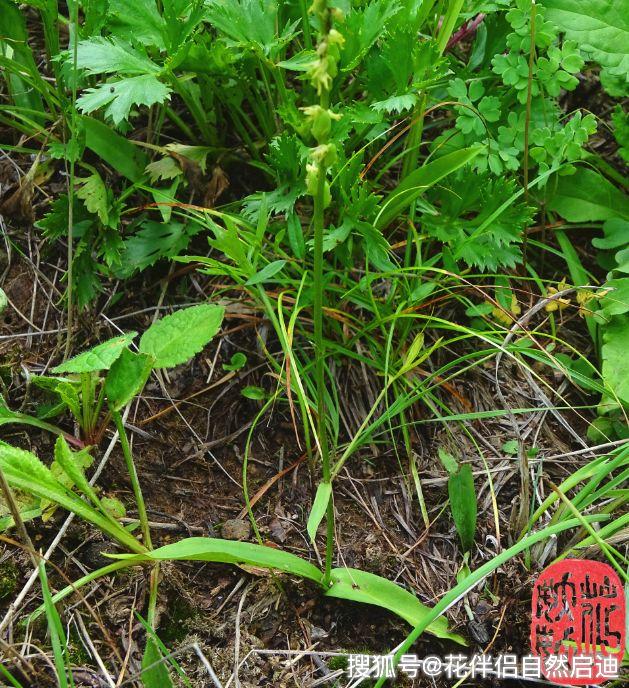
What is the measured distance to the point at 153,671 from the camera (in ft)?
4.60

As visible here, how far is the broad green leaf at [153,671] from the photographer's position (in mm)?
1395

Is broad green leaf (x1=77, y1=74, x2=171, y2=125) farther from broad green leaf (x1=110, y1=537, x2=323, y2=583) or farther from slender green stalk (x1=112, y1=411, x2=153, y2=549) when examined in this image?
broad green leaf (x1=110, y1=537, x2=323, y2=583)

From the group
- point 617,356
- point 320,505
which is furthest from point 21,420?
point 617,356

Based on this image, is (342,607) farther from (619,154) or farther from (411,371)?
(619,154)

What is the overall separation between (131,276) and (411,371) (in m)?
0.86

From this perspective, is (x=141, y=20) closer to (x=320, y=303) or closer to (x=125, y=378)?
(x=125, y=378)

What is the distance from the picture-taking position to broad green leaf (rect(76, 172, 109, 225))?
6.36 ft

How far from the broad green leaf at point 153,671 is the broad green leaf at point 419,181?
112 cm

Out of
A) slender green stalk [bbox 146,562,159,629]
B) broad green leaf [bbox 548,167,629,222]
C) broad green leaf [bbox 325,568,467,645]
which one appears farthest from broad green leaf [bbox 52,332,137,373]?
broad green leaf [bbox 548,167,629,222]

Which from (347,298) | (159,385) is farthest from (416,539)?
(159,385)

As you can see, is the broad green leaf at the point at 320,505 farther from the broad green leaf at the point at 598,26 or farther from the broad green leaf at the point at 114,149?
the broad green leaf at the point at 598,26

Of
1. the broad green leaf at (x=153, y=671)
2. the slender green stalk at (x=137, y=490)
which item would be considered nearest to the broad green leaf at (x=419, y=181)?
the slender green stalk at (x=137, y=490)

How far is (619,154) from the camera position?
2.20 m

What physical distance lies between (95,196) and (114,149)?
0.16 m
